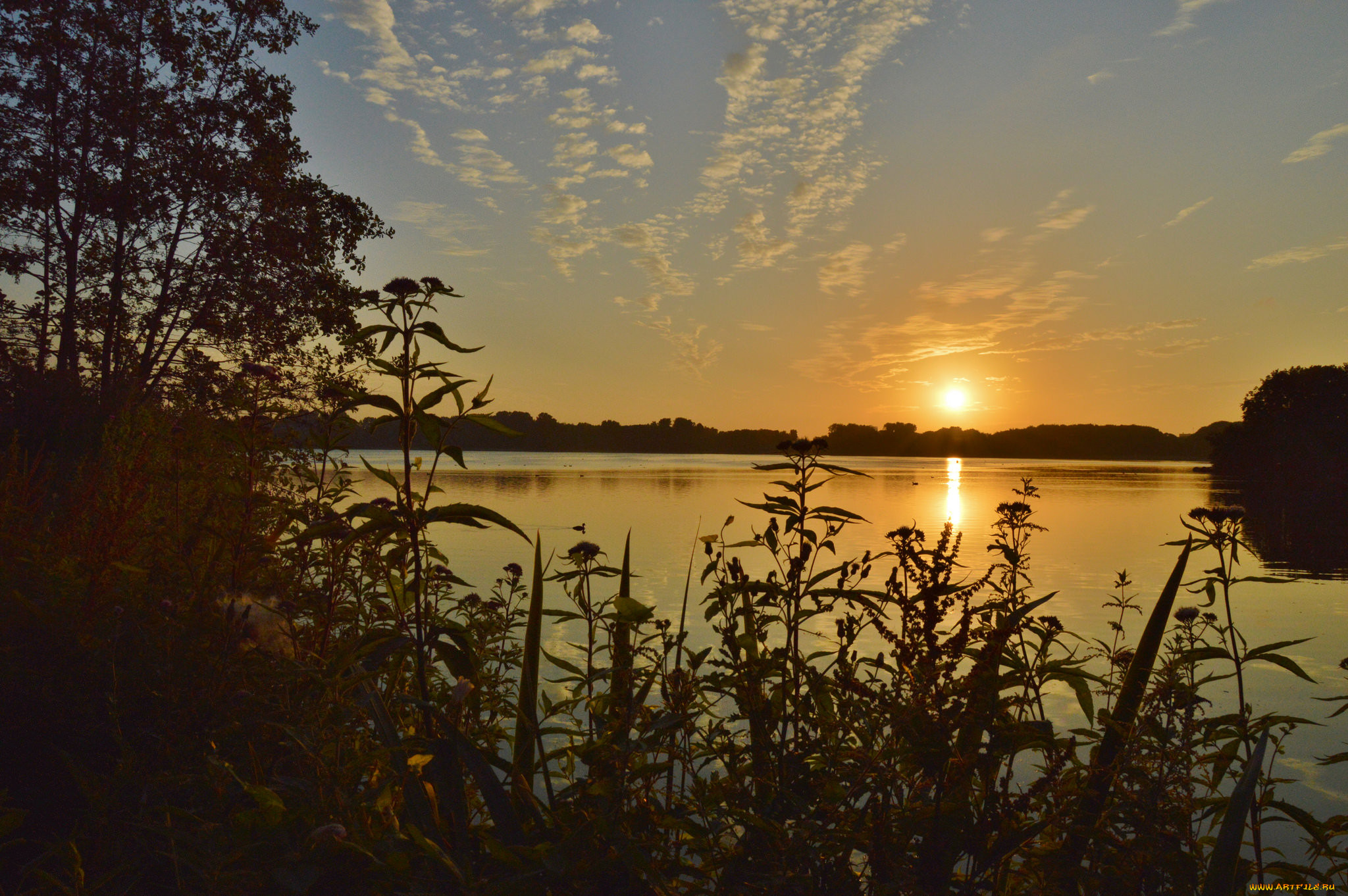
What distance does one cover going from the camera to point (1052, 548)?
14227mm

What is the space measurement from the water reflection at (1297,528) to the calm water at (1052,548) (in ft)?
0.45

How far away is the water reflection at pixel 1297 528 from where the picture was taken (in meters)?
13.0

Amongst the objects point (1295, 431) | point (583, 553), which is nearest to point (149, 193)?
point (583, 553)

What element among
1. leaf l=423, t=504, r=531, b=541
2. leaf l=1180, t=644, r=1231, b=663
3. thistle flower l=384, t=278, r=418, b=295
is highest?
thistle flower l=384, t=278, r=418, b=295

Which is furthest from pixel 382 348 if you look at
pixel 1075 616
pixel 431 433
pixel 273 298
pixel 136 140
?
pixel 136 140

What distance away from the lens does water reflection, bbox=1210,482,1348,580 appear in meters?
13.0

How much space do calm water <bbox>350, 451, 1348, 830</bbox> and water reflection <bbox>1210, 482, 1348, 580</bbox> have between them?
0.14 meters

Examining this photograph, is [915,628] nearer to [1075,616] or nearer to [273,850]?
[273,850]

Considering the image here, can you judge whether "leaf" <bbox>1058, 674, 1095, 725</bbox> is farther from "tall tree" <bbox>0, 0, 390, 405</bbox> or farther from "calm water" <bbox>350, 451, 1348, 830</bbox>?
"tall tree" <bbox>0, 0, 390, 405</bbox>

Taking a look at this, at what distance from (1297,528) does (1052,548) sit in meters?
11.2

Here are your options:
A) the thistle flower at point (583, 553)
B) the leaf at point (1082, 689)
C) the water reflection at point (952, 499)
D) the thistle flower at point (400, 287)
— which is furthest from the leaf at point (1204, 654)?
the water reflection at point (952, 499)

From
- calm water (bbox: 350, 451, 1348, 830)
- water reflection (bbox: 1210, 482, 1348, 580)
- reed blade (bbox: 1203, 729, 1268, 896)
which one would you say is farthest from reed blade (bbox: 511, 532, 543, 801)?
water reflection (bbox: 1210, 482, 1348, 580)

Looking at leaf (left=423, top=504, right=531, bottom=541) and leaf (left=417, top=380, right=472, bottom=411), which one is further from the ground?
leaf (left=417, top=380, right=472, bottom=411)

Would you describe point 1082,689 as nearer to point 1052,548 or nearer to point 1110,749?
point 1110,749
